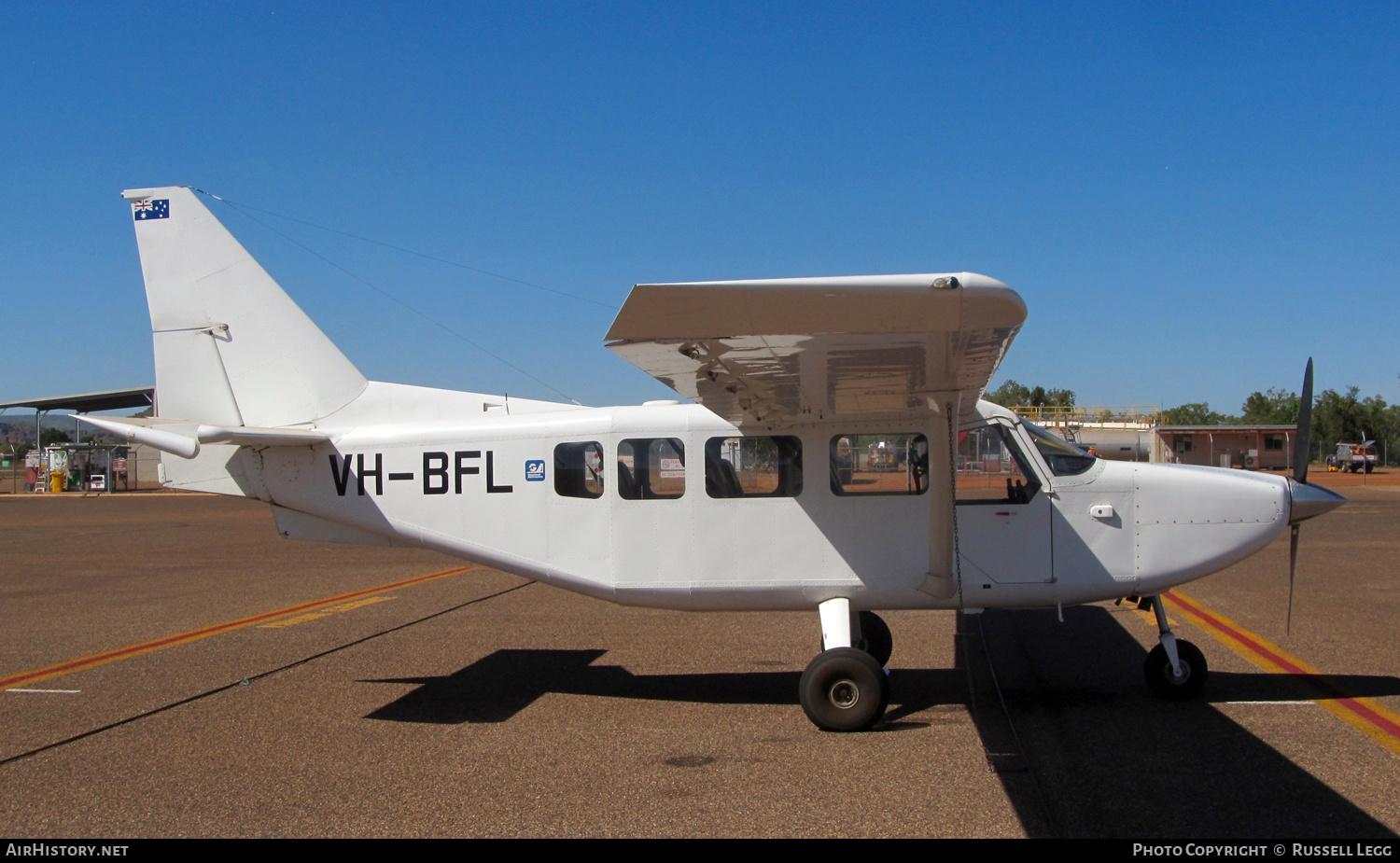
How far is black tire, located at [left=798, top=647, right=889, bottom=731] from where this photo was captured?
6.07 m

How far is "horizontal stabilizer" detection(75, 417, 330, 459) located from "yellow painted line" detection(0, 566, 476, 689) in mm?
2474

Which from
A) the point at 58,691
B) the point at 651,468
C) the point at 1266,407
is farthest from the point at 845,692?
the point at 1266,407

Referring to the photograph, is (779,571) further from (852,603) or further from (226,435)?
(226,435)

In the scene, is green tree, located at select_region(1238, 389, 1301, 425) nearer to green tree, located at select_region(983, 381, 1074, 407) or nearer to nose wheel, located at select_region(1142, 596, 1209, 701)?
green tree, located at select_region(983, 381, 1074, 407)

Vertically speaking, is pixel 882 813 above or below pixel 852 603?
below

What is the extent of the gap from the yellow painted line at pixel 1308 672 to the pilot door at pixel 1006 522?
6.90 ft

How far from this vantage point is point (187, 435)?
752cm

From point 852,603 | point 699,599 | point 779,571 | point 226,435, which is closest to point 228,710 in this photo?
point 226,435

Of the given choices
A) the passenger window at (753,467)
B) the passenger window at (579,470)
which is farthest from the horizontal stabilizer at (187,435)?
the passenger window at (753,467)

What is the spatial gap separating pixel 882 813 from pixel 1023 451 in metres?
3.32

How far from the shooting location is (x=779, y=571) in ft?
22.4

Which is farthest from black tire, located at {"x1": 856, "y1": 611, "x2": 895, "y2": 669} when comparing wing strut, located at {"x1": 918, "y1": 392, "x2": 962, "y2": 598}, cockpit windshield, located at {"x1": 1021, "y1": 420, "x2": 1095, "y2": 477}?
cockpit windshield, located at {"x1": 1021, "y1": 420, "x2": 1095, "y2": 477}
